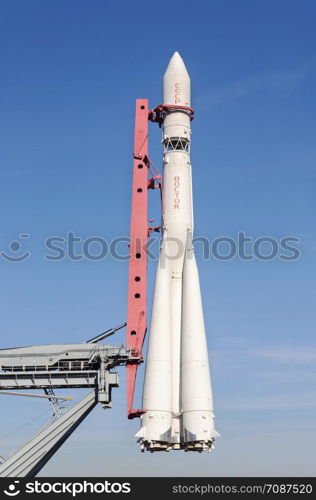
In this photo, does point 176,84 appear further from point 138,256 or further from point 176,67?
point 138,256

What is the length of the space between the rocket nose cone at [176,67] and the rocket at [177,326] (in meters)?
0.09

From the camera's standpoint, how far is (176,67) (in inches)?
2867

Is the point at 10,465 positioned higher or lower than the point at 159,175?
lower

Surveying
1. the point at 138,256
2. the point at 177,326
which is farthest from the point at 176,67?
the point at 177,326

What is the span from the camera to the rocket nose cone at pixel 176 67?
239 feet

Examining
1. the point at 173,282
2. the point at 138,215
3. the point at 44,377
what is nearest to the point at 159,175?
the point at 138,215

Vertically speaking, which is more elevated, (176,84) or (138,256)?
(176,84)

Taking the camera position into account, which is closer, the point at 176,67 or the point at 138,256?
the point at 138,256

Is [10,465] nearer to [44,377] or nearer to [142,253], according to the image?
[44,377]

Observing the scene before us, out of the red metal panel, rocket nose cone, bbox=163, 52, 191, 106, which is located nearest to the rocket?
rocket nose cone, bbox=163, 52, 191, 106

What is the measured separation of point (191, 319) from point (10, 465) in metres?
17.6

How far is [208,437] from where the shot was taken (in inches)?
2384

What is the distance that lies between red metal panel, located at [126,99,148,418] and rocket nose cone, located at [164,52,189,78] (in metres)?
3.85

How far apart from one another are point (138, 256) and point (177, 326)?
7.12 m
